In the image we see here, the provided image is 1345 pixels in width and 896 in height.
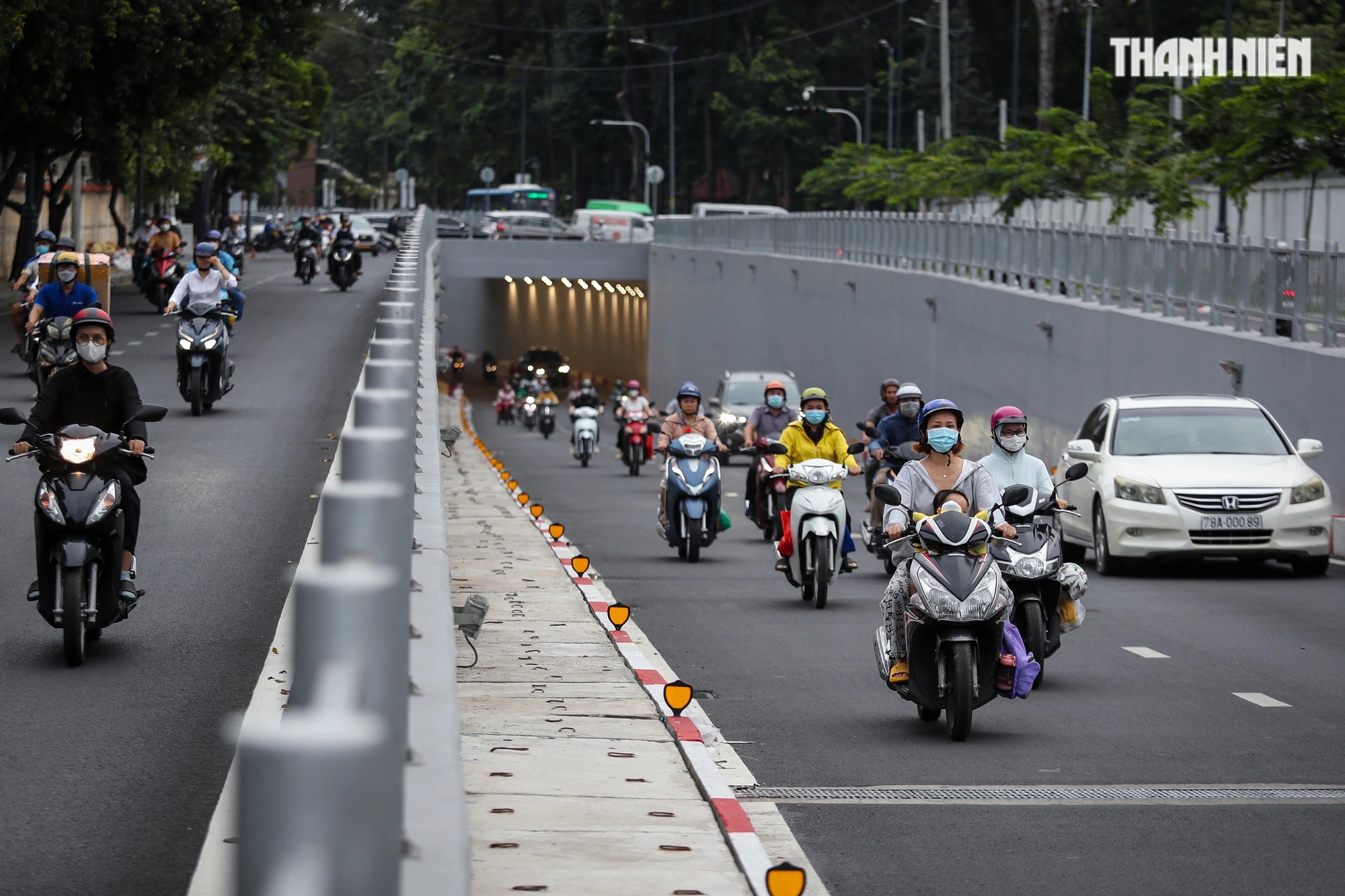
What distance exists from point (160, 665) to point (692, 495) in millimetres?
9061

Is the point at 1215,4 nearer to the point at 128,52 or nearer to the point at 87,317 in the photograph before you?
the point at 128,52

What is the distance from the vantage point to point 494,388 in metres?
87.2

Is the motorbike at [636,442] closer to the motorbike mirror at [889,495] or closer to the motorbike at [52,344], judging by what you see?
the motorbike at [52,344]

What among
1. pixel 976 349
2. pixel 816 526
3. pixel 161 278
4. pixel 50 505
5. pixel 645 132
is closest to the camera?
pixel 50 505

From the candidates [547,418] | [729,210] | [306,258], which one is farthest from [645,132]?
[306,258]

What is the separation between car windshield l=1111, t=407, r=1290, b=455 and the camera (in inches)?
714

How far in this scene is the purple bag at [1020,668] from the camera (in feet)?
31.0

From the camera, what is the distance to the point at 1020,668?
9.44m

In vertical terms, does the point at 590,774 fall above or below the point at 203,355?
below

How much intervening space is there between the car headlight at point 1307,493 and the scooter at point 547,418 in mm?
40853

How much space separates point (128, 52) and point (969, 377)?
55.8 ft

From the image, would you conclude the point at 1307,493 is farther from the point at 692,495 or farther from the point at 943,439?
the point at 943,439

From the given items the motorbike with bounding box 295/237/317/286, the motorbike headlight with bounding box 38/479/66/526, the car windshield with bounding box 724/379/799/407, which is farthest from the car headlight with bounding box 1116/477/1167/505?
the motorbike with bounding box 295/237/317/286

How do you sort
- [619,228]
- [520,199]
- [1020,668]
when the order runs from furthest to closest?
[520,199], [619,228], [1020,668]
